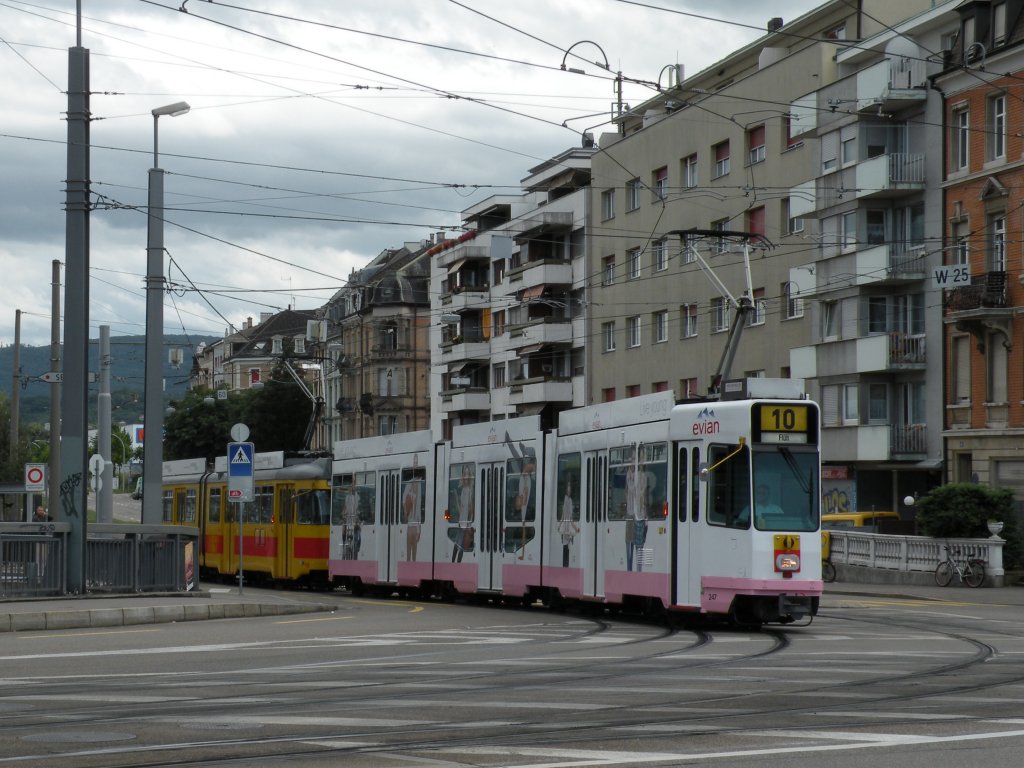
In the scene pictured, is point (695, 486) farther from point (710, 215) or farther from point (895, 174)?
point (710, 215)

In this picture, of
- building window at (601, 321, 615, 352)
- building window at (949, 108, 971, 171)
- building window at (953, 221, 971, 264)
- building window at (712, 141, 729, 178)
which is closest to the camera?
building window at (953, 221, 971, 264)

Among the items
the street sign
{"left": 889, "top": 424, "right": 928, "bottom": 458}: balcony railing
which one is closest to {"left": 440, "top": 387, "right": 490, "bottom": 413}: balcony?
{"left": 889, "top": 424, "right": 928, "bottom": 458}: balcony railing

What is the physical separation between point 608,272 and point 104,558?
39913 mm

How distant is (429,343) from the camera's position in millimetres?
95562

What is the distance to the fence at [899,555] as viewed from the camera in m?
37.4

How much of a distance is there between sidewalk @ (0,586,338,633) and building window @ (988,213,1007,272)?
72.1ft

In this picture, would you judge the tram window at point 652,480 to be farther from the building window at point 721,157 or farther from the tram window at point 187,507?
the building window at point 721,157

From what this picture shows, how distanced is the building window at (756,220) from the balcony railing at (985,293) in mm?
11130

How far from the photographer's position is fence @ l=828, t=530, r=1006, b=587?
123 feet

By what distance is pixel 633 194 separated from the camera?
206ft

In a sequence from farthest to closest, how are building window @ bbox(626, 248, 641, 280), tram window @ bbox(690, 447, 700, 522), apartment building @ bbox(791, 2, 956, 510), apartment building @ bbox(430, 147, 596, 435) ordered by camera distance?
1. apartment building @ bbox(430, 147, 596, 435)
2. building window @ bbox(626, 248, 641, 280)
3. apartment building @ bbox(791, 2, 956, 510)
4. tram window @ bbox(690, 447, 700, 522)

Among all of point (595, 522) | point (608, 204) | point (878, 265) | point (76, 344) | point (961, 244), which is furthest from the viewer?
point (608, 204)

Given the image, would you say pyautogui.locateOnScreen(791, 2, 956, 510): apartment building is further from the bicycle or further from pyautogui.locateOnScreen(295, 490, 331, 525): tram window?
pyautogui.locateOnScreen(295, 490, 331, 525): tram window

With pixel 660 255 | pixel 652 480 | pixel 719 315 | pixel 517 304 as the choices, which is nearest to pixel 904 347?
pixel 719 315
